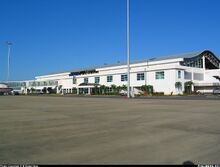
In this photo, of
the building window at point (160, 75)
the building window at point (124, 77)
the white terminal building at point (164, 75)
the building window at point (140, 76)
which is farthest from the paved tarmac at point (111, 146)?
the building window at point (124, 77)

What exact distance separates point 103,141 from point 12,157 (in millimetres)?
2368

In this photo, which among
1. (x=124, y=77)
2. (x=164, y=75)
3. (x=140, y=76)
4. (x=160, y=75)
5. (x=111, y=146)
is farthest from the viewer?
(x=124, y=77)

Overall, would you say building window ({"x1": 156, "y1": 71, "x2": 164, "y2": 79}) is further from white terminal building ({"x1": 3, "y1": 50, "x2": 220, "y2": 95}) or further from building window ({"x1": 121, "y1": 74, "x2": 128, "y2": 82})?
building window ({"x1": 121, "y1": 74, "x2": 128, "y2": 82})

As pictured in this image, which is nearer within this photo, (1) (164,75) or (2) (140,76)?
(1) (164,75)

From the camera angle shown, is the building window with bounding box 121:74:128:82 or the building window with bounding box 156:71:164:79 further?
the building window with bounding box 121:74:128:82

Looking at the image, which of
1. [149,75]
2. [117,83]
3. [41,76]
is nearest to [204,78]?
[149,75]

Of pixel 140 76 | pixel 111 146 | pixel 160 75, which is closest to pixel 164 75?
pixel 160 75

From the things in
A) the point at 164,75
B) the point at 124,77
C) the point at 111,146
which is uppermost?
the point at 124,77

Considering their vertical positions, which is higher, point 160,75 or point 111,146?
point 160,75

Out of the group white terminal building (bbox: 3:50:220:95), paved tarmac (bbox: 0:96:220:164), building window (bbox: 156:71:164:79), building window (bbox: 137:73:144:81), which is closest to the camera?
paved tarmac (bbox: 0:96:220:164)

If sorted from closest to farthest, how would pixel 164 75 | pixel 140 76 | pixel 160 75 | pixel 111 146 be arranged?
pixel 111 146 → pixel 164 75 → pixel 160 75 → pixel 140 76

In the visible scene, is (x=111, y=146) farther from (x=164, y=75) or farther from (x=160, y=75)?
(x=160, y=75)

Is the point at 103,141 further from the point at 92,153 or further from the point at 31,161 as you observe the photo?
the point at 31,161

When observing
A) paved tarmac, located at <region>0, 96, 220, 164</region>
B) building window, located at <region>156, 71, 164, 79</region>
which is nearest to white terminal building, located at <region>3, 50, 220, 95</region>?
building window, located at <region>156, 71, 164, 79</region>
